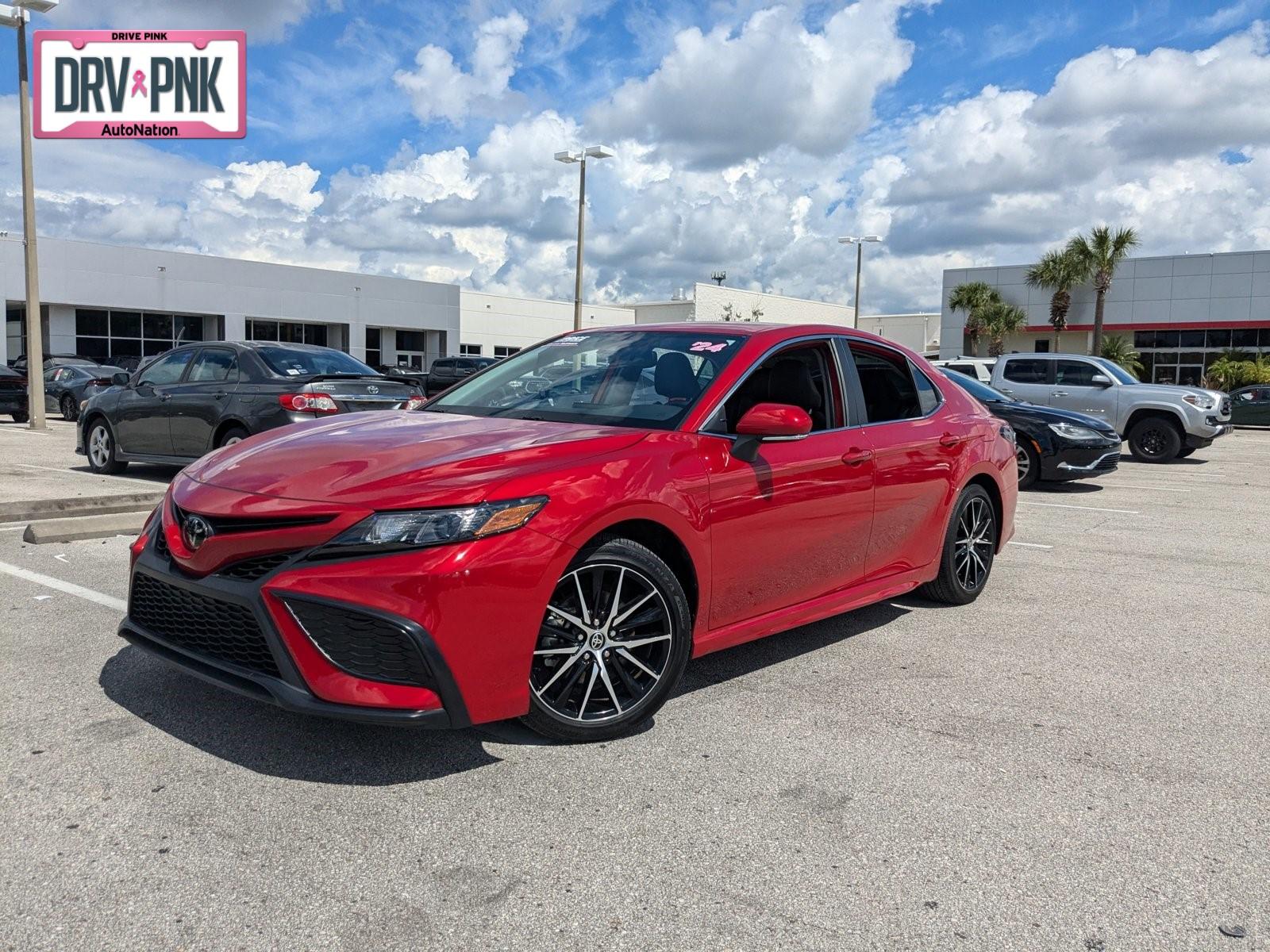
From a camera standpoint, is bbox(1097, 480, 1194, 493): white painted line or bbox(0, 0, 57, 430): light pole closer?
bbox(1097, 480, 1194, 493): white painted line

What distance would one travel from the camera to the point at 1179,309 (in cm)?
3934

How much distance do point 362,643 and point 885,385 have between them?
316cm

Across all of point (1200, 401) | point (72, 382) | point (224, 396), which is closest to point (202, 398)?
point (224, 396)

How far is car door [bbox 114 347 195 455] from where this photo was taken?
401 inches

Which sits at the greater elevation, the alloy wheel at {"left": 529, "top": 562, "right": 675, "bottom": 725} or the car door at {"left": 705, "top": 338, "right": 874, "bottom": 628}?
the car door at {"left": 705, "top": 338, "right": 874, "bottom": 628}

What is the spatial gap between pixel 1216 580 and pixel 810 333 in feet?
12.6

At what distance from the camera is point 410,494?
3.22 meters

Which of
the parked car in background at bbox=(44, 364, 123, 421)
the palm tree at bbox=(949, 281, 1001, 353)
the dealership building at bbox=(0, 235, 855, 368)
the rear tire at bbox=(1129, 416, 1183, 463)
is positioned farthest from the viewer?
the palm tree at bbox=(949, 281, 1001, 353)

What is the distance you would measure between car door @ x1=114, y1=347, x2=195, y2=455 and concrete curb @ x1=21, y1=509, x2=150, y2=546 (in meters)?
2.75

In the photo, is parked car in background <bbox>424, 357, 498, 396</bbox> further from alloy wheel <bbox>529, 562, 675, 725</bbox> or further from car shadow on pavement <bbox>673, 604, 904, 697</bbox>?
alloy wheel <bbox>529, 562, 675, 725</bbox>

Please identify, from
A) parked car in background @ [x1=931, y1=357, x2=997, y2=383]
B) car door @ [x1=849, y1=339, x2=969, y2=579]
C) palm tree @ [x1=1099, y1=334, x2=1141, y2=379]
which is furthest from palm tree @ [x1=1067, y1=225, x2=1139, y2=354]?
car door @ [x1=849, y1=339, x2=969, y2=579]

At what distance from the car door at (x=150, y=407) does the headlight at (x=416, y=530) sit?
25.8 feet

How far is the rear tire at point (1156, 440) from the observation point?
16547mm

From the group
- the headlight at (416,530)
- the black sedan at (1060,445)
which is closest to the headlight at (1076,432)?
the black sedan at (1060,445)
